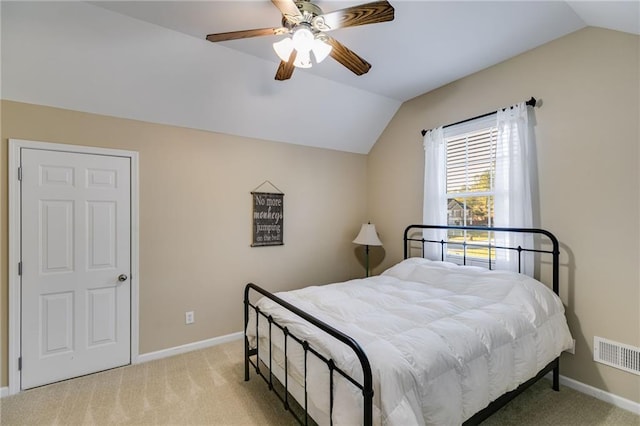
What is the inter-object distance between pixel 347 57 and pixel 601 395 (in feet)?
10.6

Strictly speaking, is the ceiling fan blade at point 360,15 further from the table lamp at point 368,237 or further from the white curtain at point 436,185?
the table lamp at point 368,237

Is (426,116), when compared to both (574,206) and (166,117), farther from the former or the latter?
(166,117)

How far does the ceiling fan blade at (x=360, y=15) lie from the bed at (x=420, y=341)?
1.74 m

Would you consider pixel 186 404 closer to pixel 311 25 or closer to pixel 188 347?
pixel 188 347

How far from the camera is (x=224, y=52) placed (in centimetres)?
266

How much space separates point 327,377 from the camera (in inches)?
60.8

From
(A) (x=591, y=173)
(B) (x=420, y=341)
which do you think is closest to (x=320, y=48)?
(B) (x=420, y=341)

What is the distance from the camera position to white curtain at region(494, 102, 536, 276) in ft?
8.56

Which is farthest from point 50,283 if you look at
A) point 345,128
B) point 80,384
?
point 345,128

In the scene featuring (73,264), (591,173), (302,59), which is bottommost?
(73,264)

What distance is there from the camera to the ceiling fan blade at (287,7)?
160cm

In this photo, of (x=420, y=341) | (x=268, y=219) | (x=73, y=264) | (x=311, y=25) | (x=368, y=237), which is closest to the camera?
(x=420, y=341)

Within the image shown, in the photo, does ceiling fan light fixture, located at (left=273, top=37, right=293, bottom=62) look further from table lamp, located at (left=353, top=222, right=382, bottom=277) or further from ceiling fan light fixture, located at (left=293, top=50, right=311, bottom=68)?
table lamp, located at (left=353, top=222, right=382, bottom=277)

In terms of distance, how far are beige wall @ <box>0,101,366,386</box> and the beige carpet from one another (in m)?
0.41
